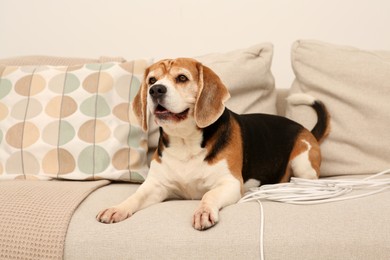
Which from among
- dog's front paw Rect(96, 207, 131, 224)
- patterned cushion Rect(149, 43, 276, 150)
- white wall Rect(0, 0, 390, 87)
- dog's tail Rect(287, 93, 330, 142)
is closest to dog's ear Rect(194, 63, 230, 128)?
dog's front paw Rect(96, 207, 131, 224)

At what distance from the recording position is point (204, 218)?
1.15m

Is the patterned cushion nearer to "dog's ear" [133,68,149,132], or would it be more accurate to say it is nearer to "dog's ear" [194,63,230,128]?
"dog's ear" [133,68,149,132]

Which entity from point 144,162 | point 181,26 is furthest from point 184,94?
point 181,26

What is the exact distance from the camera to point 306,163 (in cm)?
179

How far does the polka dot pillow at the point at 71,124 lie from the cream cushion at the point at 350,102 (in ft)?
3.01

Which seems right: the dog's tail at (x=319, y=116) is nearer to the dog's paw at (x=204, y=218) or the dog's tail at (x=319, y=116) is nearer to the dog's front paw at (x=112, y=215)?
the dog's paw at (x=204, y=218)

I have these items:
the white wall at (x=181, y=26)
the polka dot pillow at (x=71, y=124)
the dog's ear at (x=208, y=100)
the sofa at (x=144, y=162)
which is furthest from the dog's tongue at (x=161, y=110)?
the white wall at (x=181, y=26)

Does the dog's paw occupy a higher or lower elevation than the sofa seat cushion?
higher

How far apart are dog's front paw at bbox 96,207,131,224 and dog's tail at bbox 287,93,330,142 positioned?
1.12m

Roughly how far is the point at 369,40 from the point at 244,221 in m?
1.77

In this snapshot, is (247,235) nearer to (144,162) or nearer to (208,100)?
(208,100)

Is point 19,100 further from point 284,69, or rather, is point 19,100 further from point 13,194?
point 284,69

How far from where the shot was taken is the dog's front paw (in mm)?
1226

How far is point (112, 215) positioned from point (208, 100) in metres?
0.54
